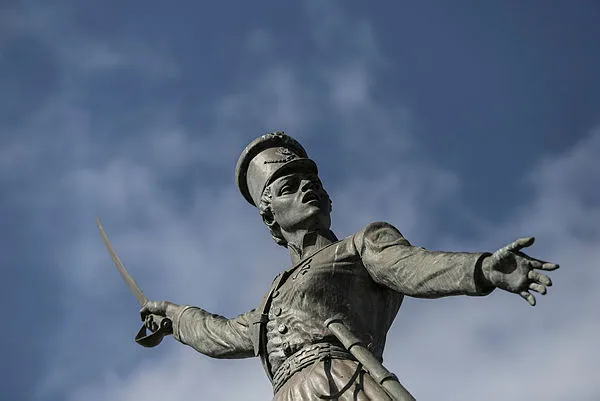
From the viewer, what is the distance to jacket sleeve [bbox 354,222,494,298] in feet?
27.5

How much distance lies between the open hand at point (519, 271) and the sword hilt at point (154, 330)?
443 cm

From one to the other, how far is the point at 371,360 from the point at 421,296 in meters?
0.64

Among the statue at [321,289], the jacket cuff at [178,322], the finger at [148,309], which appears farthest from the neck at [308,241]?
the finger at [148,309]

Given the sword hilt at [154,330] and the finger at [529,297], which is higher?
the sword hilt at [154,330]

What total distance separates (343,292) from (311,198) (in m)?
1.24

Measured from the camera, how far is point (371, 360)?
8.81 metres

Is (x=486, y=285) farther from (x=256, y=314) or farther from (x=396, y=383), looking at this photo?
(x=256, y=314)

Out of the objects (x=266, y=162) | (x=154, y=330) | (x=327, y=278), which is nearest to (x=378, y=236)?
(x=327, y=278)

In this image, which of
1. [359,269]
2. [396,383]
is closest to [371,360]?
[396,383]

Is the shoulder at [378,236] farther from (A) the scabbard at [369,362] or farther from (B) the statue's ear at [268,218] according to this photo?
(B) the statue's ear at [268,218]

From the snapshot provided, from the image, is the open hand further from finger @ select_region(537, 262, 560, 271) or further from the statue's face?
the statue's face

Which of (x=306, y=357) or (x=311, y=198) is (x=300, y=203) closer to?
(x=311, y=198)

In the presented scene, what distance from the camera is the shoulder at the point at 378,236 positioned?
9594 mm

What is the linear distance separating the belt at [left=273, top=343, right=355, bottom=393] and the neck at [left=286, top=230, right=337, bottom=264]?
3.72 ft
